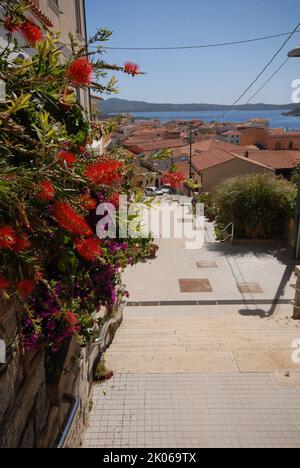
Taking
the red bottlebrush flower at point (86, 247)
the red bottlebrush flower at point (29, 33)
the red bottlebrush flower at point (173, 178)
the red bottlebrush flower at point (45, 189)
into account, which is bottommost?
the red bottlebrush flower at point (86, 247)

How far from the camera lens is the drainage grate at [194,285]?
9.20m

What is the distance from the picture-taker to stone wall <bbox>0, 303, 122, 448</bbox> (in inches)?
86.3

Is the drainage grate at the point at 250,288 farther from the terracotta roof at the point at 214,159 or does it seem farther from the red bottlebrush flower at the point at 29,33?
the terracotta roof at the point at 214,159

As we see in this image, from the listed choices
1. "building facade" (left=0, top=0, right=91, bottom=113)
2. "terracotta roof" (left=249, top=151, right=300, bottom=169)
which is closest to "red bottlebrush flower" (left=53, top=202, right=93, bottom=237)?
"building facade" (left=0, top=0, right=91, bottom=113)

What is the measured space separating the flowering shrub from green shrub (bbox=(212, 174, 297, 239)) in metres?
10.9

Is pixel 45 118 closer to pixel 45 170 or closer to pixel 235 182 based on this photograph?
pixel 45 170

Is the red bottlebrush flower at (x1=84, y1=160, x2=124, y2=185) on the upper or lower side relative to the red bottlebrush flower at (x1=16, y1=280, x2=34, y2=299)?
upper

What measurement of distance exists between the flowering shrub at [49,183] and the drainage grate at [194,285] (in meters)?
6.54

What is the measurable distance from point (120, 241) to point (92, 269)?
1.09ft

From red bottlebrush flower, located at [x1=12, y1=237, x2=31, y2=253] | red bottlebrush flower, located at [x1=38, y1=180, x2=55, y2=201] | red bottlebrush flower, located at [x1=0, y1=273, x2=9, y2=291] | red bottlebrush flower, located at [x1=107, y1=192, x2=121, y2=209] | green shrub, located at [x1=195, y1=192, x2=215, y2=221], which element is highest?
red bottlebrush flower, located at [x1=38, y1=180, x2=55, y2=201]

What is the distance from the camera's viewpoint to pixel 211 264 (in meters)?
11.2

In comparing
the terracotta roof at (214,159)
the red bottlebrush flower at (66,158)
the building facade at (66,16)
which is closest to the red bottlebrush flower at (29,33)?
the red bottlebrush flower at (66,158)

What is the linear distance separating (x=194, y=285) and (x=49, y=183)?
823 centimetres

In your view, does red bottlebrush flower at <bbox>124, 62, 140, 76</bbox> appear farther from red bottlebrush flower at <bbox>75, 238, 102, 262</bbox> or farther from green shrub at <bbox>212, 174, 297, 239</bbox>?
green shrub at <bbox>212, 174, 297, 239</bbox>
